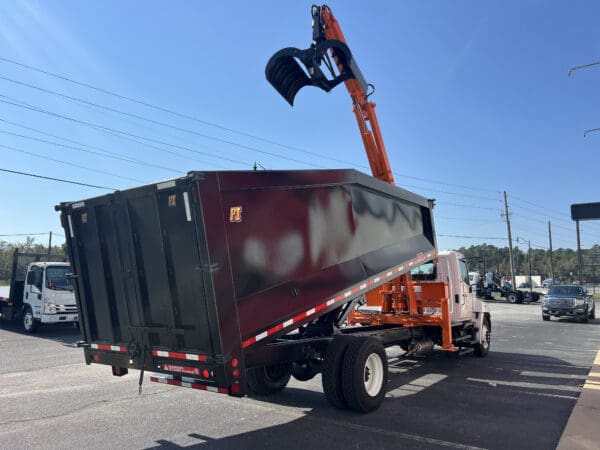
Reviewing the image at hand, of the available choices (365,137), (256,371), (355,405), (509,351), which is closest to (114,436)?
(256,371)

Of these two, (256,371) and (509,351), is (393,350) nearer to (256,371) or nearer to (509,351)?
(509,351)

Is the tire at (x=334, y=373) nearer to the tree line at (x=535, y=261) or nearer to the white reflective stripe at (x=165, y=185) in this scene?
the white reflective stripe at (x=165, y=185)

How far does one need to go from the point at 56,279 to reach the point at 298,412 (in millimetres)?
11961

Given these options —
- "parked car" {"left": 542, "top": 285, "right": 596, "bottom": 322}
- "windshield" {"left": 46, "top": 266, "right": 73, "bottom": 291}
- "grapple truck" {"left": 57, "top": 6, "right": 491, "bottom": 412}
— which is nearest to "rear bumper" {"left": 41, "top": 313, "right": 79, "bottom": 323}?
"windshield" {"left": 46, "top": 266, "right": 73, "bottom": 291}

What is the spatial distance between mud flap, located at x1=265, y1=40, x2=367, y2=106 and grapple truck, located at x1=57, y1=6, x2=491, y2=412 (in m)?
2.75

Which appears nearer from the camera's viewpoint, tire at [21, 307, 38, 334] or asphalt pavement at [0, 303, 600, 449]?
asphalt pavement at [0, 303, 600, 449]

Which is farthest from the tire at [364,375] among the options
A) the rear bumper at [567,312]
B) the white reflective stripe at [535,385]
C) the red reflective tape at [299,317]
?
the rear bumper at [567,312]

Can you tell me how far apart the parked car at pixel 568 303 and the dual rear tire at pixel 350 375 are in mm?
18235

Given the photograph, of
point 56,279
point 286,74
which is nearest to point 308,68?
point 286,74

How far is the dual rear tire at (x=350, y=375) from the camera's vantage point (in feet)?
19.3

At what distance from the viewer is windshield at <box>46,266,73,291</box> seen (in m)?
15.1

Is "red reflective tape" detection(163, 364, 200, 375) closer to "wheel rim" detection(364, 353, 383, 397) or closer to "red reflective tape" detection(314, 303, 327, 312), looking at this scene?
"red reflective tape" detection(314, 303, 327, 312)

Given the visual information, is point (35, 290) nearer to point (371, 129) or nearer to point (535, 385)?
A: point (371, 129)

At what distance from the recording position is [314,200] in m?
5.97
